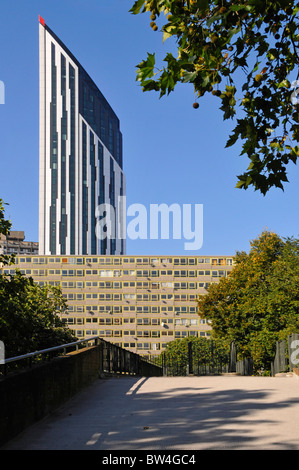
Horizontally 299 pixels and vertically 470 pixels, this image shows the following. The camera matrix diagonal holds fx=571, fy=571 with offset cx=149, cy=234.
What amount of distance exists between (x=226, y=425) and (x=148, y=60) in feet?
17.6

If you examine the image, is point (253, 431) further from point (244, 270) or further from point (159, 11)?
point (244, 270)

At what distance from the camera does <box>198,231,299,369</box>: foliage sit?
33.7m

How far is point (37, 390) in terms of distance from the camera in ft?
29.6

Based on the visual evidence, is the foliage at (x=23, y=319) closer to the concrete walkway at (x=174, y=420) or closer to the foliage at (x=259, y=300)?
the concrete walkway at (x=174, y=420)

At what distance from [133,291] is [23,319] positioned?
130837 millimetres

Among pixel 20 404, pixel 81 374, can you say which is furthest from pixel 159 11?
pixel 81 374

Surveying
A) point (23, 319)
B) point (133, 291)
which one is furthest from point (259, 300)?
point (133, 291)

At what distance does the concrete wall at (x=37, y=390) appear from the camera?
24.7 ft

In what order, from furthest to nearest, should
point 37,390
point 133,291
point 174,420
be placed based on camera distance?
1. point 133,291
2. point 37,390
3. point 174,420

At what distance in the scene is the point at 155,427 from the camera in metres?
8.30

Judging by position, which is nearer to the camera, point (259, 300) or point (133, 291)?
point (259, 300)

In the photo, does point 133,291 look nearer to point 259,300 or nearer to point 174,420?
point 259,300

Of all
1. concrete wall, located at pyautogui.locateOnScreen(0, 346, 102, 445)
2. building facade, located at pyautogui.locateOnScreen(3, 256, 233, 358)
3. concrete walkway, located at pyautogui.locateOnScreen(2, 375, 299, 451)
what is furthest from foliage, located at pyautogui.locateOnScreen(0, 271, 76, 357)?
building facade, located at pyautogui.locateOnScreen(3, 256, 233, 358)

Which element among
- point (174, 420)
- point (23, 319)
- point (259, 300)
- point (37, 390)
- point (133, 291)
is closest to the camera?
point (174, 420)
